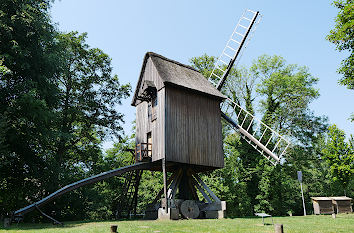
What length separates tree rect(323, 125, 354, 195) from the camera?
23.4m

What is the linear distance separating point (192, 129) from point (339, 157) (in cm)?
1416

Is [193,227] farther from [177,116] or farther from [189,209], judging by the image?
[177,116]

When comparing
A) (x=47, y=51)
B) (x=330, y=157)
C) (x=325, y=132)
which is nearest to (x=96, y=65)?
(x=47, y=51)

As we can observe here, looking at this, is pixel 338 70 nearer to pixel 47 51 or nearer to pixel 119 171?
pixel 119 171

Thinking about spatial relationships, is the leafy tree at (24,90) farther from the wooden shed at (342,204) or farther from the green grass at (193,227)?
the wooden shed at (342,204)

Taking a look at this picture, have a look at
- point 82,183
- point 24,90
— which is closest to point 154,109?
point 82,183

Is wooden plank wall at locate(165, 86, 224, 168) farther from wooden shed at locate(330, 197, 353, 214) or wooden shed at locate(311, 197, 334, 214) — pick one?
wooden shed at locate(330, 197, 353, 214)

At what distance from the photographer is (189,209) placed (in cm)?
1695

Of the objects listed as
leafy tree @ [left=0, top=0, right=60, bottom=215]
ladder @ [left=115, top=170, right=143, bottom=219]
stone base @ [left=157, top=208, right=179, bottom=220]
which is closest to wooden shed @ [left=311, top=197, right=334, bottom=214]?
stone base @ [left=157, top=208, right=179, bottom=220]

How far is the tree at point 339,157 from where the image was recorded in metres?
23.4

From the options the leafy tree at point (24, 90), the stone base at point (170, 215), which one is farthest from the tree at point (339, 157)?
the leafy tree at point (24, 90)

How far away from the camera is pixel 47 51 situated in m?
19.5

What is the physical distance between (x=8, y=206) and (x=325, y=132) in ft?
97.1

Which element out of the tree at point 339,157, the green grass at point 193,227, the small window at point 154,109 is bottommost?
the green grass at point 193,227
